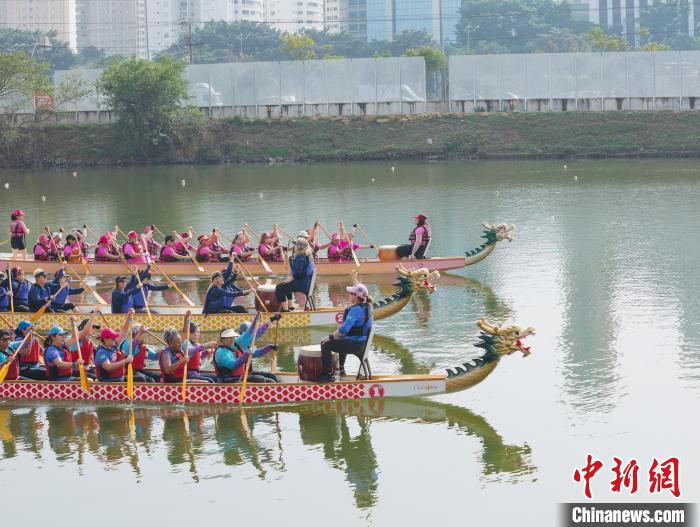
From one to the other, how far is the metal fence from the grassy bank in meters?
2.84

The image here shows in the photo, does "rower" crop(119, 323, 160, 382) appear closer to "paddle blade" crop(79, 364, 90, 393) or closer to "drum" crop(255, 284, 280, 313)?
"paddle blade" crop(79, 364, 90, 393)

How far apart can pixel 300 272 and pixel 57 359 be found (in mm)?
4828

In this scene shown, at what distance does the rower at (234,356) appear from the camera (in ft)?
50.0

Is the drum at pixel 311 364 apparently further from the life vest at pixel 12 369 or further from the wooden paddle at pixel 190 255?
the wooden paddle at pixel 190 255

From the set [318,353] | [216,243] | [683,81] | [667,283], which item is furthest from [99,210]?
[683,81]

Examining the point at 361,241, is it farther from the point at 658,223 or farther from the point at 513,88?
the point at 513,88

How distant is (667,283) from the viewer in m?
24.0

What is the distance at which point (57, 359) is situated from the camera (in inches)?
613

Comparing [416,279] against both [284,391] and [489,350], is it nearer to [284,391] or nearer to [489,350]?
[489,350]

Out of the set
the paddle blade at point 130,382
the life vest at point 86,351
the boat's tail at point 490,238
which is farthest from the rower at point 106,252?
the paddle blade at point 130,382

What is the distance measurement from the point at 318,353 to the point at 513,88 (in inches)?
1961

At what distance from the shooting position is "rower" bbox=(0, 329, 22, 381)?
51.5 ft

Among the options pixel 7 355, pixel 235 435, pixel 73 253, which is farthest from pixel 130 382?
pixel 73 253

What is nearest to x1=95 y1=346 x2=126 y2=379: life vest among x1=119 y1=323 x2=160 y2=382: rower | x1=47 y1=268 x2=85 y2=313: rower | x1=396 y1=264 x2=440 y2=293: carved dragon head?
x1=119 y1=323 x2=160 y2=382: rower
